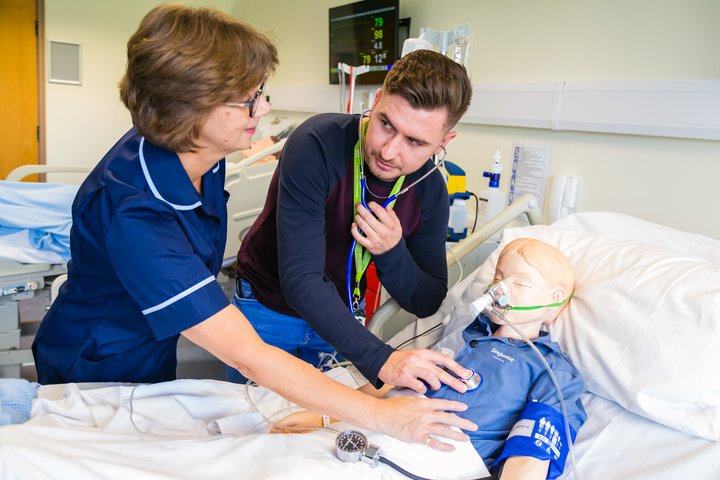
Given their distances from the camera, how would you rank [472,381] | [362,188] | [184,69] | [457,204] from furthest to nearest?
1. [457,204]
2. [362,188]
3. [472,381]
4. [184,69]

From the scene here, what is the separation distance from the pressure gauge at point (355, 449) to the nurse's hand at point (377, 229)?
49 centimetres

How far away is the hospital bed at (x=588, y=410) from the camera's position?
93 cm

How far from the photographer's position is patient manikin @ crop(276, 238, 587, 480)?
3.51 ft

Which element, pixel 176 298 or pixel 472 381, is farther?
pixel 472 381

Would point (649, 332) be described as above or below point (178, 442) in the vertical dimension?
above

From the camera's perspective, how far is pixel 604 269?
4.64 feet

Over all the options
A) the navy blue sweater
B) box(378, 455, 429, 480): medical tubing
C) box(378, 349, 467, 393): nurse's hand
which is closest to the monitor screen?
the navy blue sweater

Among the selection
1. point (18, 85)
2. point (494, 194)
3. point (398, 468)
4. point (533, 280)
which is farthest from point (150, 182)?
point (18, 85)

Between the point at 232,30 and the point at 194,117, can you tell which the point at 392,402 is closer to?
the point at 194,117

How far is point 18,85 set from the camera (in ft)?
15.5

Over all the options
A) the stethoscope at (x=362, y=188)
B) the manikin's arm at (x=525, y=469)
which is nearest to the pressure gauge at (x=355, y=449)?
the manikin's arm at (x=525, y=469)

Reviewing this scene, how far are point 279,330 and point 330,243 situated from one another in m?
0.34

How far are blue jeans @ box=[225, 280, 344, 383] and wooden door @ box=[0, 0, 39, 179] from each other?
4.21 metres

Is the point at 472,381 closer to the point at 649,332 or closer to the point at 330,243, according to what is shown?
the point at 649,332
